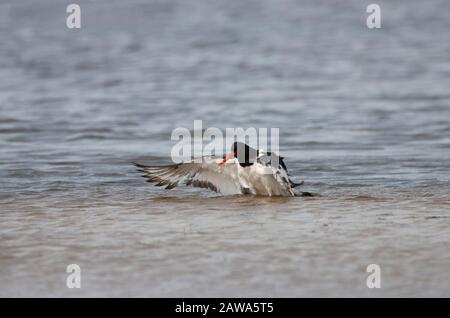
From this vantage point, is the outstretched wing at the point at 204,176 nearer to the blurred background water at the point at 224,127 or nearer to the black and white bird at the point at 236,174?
the black and white bird at the point at 236,174

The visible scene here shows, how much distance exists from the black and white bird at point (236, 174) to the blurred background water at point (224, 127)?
→ 17 centimetres

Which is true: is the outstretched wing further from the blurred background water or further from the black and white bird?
the blurred background water

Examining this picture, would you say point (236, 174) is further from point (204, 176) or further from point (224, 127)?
point (224, 127)

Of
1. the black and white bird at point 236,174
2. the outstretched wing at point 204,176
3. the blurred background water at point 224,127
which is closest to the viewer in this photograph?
the blurred background water at point 224,127

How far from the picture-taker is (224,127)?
13.4 meters

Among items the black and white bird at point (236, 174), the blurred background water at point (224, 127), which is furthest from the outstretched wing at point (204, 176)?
the blurred background water at point (224, 127)

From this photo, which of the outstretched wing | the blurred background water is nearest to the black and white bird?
the outstretched wing

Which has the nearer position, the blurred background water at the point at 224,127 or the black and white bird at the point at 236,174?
the blurred background water at the point at 224,127

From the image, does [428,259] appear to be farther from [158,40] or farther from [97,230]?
[158,40]

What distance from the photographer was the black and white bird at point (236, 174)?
352 inches

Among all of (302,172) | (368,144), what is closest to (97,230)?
(302,172)

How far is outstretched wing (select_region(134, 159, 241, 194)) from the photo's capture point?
29.9 feet

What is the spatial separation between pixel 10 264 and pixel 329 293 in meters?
2.20

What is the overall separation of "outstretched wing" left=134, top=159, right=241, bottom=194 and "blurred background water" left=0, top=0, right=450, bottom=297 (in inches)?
5.7
